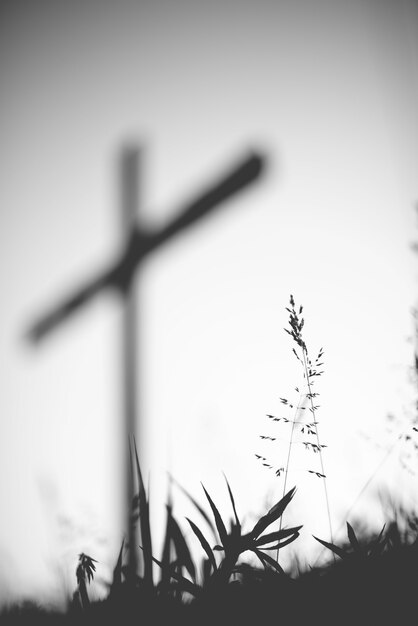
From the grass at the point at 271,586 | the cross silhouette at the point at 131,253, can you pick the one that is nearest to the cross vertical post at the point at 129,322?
the cross silhouette at the point at 131,253

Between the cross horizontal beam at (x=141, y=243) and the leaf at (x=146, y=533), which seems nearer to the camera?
the leaf at (x=146, y=533)

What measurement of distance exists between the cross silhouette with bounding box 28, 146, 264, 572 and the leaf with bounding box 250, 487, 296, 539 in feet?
2.58

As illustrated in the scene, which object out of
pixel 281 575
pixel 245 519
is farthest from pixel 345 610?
pixel 245 519

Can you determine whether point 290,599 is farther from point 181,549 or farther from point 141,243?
point 141,243

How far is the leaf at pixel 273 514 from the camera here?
0.98 metres

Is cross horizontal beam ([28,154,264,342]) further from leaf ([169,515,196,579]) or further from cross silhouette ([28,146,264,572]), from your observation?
leaf ([169,515,196,579])

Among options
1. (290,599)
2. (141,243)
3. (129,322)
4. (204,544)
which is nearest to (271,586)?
(290,599)

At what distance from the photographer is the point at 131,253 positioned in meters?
2.35

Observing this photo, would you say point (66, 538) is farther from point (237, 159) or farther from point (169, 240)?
point (237, 159)

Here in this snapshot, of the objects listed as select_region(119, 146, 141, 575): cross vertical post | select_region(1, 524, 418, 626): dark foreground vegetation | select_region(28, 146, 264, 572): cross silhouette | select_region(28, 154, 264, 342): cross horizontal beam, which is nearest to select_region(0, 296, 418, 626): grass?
select_region(1, 524, 418, 626): dark foreground vegetation

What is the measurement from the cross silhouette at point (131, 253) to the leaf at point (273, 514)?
0.79 metres

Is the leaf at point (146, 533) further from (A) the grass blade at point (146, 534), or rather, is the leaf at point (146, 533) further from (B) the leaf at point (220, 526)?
(B) the leaf at point (220, 526)

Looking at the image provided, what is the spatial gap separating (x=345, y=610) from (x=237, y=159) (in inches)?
62.4

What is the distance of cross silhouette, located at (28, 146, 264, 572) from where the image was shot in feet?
6.40
